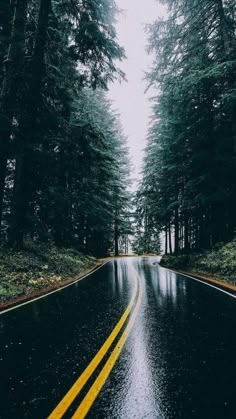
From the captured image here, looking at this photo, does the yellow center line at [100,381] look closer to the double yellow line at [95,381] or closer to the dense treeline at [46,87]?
the double yellow line at [95,381]

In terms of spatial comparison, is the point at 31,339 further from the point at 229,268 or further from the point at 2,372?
the point at 229,268

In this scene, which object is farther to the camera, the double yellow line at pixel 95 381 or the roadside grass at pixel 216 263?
the roadside grass at pixel 216 263

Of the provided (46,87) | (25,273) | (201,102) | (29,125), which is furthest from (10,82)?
(201,102)

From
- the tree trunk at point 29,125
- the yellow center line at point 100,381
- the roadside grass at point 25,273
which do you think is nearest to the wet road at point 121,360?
the yellow center line at point 100,381

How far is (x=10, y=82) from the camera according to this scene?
12.5 metres

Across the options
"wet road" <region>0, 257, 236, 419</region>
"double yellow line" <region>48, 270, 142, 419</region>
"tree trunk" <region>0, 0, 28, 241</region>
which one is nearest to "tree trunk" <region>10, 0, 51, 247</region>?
"tree trunk" <region>0, 0, 28, 241</region>

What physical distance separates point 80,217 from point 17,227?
51.7ft

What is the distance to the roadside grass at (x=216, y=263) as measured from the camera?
12931mm

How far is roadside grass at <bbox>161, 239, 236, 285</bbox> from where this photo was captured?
42.4 ft

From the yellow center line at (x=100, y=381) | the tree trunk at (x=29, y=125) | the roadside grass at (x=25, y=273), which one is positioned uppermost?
the tree trunk at (x=29, y=125)

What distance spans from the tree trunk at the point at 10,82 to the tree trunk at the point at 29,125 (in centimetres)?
93

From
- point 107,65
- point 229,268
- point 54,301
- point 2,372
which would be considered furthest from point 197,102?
point 2,372

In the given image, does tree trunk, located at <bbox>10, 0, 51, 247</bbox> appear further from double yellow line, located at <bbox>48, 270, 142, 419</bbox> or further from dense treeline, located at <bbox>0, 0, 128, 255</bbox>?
double yellow line, located at <bbox>48, 270, 142, 419</bbox>

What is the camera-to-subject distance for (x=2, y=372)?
381 centimetres
